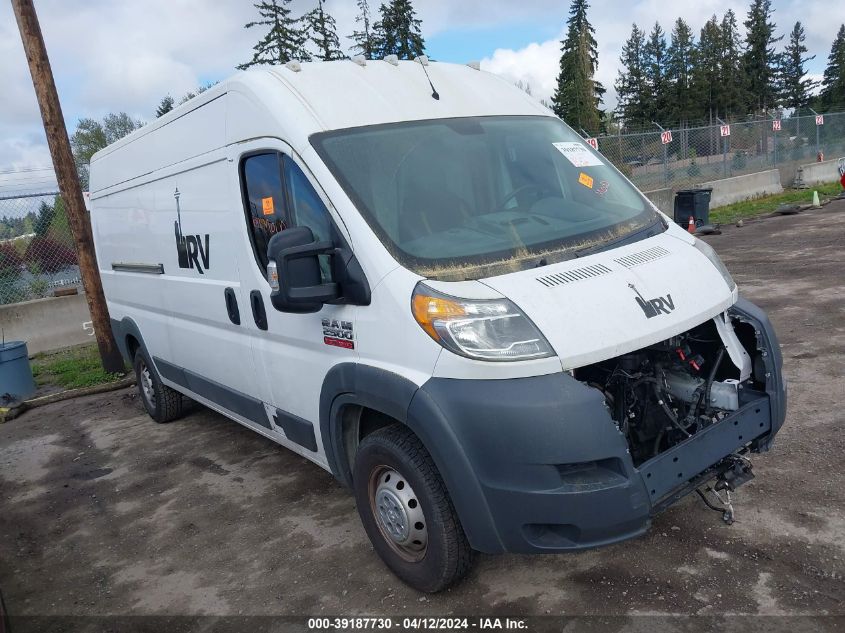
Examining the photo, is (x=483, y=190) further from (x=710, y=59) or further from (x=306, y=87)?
(x=710, y=59)

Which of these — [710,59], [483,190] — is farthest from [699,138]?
[710,59]

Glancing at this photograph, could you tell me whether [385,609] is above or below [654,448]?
below

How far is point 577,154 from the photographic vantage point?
3.98 meters

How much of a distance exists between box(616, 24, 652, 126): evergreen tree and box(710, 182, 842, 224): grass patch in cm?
6192

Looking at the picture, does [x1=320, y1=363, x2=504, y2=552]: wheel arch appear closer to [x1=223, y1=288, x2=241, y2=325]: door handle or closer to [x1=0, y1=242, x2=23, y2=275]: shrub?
[x1=223, y1=288, x2=241, y2=325]: door handle

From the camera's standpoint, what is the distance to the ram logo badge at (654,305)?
118 inches

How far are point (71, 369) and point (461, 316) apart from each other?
27.0 feet

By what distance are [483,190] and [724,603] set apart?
2.17 metres

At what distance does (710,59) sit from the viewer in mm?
79500

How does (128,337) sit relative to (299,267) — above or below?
below

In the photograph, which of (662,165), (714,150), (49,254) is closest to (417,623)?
(49,254)

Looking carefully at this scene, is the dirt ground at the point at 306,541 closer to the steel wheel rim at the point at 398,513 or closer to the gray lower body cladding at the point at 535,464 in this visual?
the steel wheel rim at the point at 398,513

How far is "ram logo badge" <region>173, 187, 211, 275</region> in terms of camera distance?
458cm

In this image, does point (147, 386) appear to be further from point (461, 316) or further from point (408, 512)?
point (461, 316)
